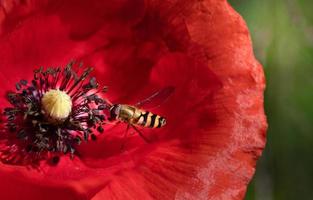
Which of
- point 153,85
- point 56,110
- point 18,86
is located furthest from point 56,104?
point 153,85

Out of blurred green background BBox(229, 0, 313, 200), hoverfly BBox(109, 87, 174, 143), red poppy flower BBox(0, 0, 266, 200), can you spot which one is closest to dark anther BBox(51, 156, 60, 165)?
red poppy flower BBox(0, 0, 266, 200)

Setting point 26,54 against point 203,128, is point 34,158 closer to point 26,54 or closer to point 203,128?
point 26,54

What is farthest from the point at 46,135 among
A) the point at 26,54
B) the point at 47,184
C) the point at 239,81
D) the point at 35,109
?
the point at 239,81

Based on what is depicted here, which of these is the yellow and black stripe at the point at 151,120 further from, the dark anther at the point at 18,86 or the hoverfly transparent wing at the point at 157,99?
the dark anther at the point at 18,86

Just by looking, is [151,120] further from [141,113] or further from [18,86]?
[18,86]

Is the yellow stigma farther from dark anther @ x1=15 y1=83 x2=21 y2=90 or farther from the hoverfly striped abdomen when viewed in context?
the hoverfly striped abdomen
